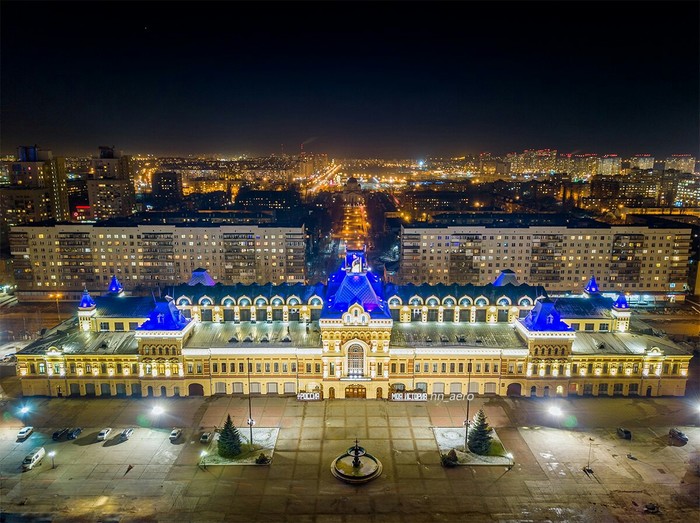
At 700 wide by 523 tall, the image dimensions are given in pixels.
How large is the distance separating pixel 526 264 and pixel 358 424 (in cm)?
7797

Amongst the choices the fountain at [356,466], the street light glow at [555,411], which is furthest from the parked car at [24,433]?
the street light glow at [555,411]

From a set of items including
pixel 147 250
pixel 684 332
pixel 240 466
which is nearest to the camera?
pixel 240 466

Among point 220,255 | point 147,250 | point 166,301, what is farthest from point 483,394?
point 147,250

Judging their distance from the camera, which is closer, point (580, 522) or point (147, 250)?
point (580, 522)

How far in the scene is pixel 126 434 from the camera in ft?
216

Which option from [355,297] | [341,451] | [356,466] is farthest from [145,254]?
[356,466]

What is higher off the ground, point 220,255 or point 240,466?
point 220,255

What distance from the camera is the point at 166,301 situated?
78.0m

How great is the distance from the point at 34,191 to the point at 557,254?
158772 millimetres

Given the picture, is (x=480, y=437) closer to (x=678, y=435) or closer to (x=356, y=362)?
(x=356, y=362)

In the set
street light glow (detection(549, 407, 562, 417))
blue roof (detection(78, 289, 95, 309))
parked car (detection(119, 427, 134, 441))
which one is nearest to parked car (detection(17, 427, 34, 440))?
parked car (detection(119, 427, 134, 441))

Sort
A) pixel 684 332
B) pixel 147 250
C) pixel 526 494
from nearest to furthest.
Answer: pixel 526 494 < pixel 684 332 < pixel 147 250

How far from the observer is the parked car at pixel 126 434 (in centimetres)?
6514

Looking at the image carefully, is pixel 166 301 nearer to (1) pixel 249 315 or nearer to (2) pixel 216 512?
(1) pixel 249 315
